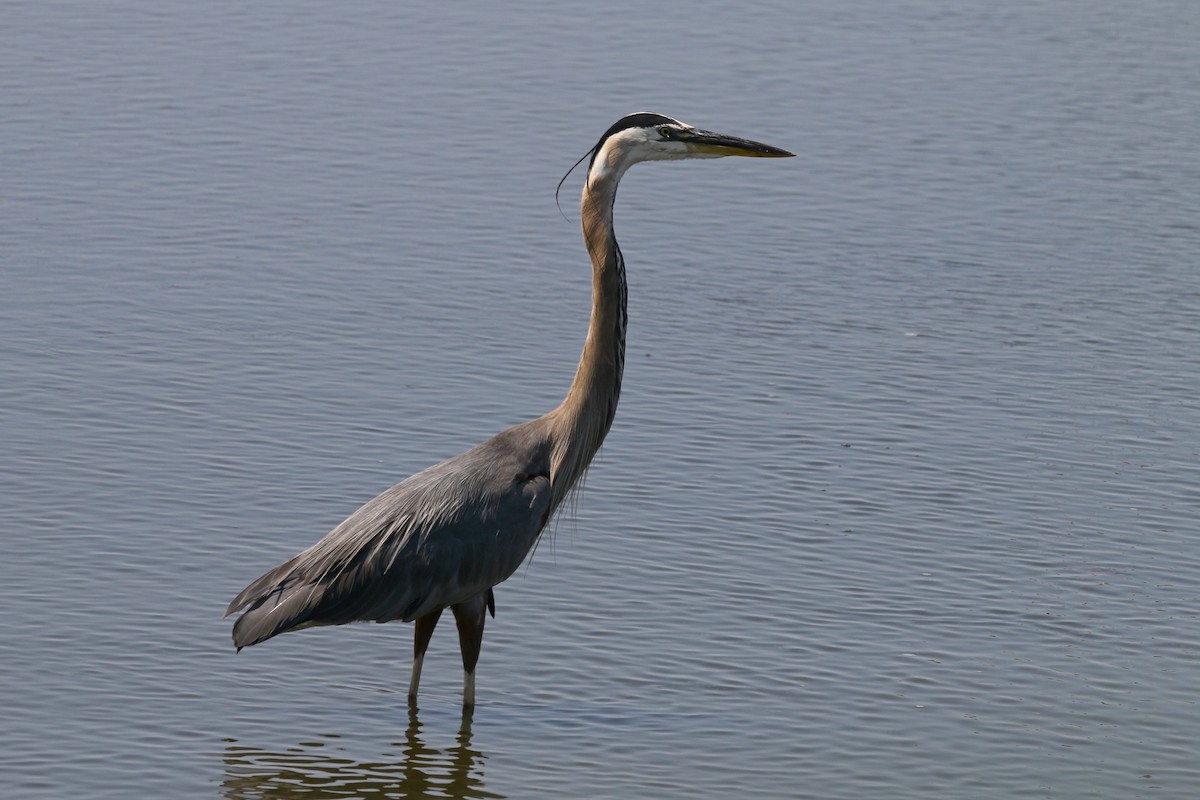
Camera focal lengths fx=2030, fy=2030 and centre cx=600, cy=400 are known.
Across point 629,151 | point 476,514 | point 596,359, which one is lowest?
point 476,514

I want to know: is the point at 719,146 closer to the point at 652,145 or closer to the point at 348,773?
the point at 652,145

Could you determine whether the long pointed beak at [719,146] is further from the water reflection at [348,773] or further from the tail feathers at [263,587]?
the water reflection at [348,773]

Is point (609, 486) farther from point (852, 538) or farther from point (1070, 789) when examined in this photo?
point (1070, 789)

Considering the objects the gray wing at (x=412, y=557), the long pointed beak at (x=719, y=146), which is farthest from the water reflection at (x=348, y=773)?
the long pointed beak at (x=719, y=146)

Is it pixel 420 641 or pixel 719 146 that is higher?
pixel 719 146

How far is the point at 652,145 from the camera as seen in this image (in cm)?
886

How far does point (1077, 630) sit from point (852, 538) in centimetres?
139

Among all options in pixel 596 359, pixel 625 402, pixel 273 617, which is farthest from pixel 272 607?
pixel 625 402

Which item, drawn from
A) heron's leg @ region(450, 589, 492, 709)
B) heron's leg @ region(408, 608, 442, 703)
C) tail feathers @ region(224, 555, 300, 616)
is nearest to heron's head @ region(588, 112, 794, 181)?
heron's leg @ region(450, 589, 492, 709)

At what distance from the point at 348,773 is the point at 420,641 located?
74 centimetres

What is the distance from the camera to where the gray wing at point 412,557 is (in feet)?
28.3

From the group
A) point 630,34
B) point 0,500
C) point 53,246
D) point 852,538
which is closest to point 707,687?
point 852,538

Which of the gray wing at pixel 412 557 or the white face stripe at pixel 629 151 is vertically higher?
the white face stripe at pixel 629 151

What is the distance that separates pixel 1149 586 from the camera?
10352mm
